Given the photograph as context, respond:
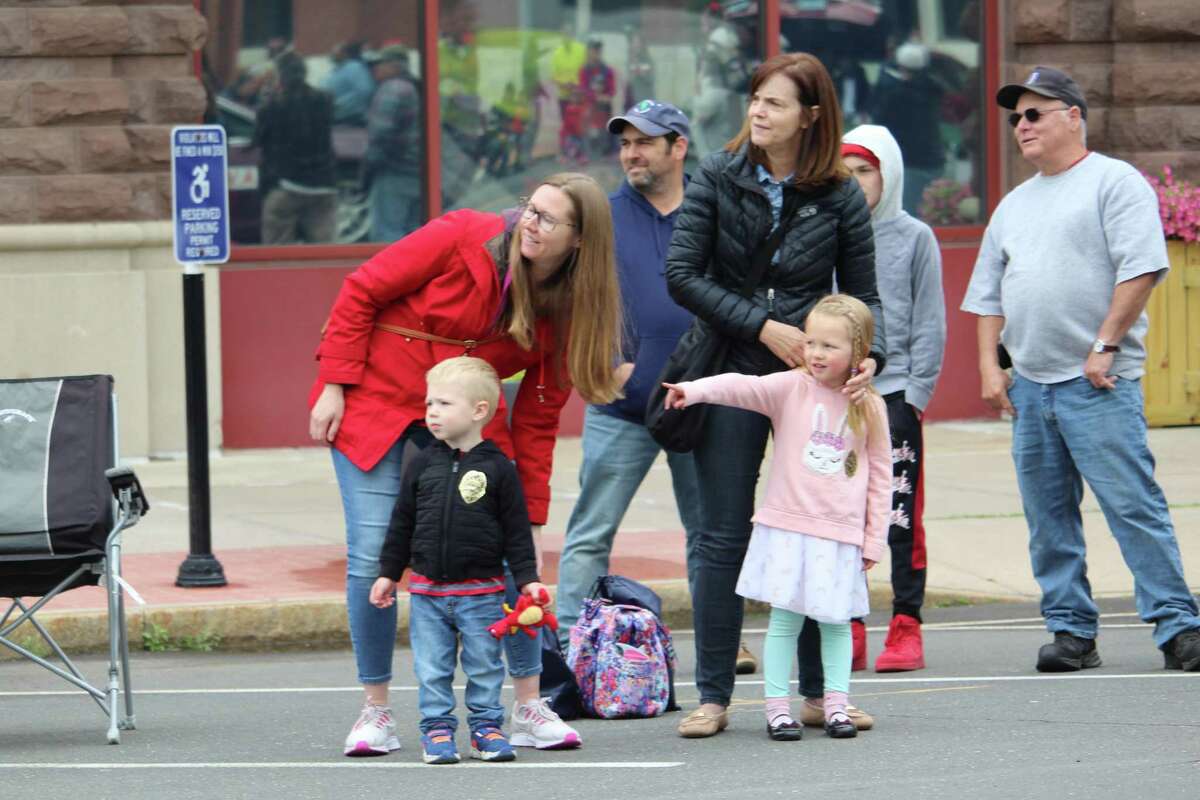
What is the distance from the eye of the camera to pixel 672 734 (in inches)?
252

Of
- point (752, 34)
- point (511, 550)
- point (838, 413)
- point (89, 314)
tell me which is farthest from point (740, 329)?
point (752, 34)

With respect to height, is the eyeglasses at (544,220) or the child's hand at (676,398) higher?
the eyeglasses at (544,220)

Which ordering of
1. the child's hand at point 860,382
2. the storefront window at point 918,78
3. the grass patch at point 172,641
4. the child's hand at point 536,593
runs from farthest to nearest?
the storefront window at point 918,78 < the grass patch at point 172,641 < the child's hand at point 860,382 < the child's hand at point 536,593

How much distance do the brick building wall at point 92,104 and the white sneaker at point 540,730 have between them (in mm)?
7038

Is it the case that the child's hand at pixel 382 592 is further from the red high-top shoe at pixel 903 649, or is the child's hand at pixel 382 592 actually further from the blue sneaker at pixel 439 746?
the red high-top shoe at pixel 903 649

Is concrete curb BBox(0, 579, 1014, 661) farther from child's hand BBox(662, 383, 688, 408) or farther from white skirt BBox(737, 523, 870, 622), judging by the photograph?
child's hand BBox(662, 383, 688, 408)

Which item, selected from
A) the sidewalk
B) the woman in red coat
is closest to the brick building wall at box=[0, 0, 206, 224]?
the sidewalk

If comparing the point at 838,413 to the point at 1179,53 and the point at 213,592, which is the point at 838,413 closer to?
the point at 213,592

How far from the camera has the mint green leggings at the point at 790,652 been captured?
20.3 ft

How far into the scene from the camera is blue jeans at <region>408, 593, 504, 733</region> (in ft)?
19.5

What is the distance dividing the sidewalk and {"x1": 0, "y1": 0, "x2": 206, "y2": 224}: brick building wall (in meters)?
1.61

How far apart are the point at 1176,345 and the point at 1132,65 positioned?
5.94 ft

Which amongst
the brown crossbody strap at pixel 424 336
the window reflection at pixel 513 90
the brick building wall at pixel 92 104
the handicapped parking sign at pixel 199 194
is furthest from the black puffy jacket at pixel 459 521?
the window reflection at pixel 513 90

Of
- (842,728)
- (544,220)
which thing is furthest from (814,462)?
(544,220)
